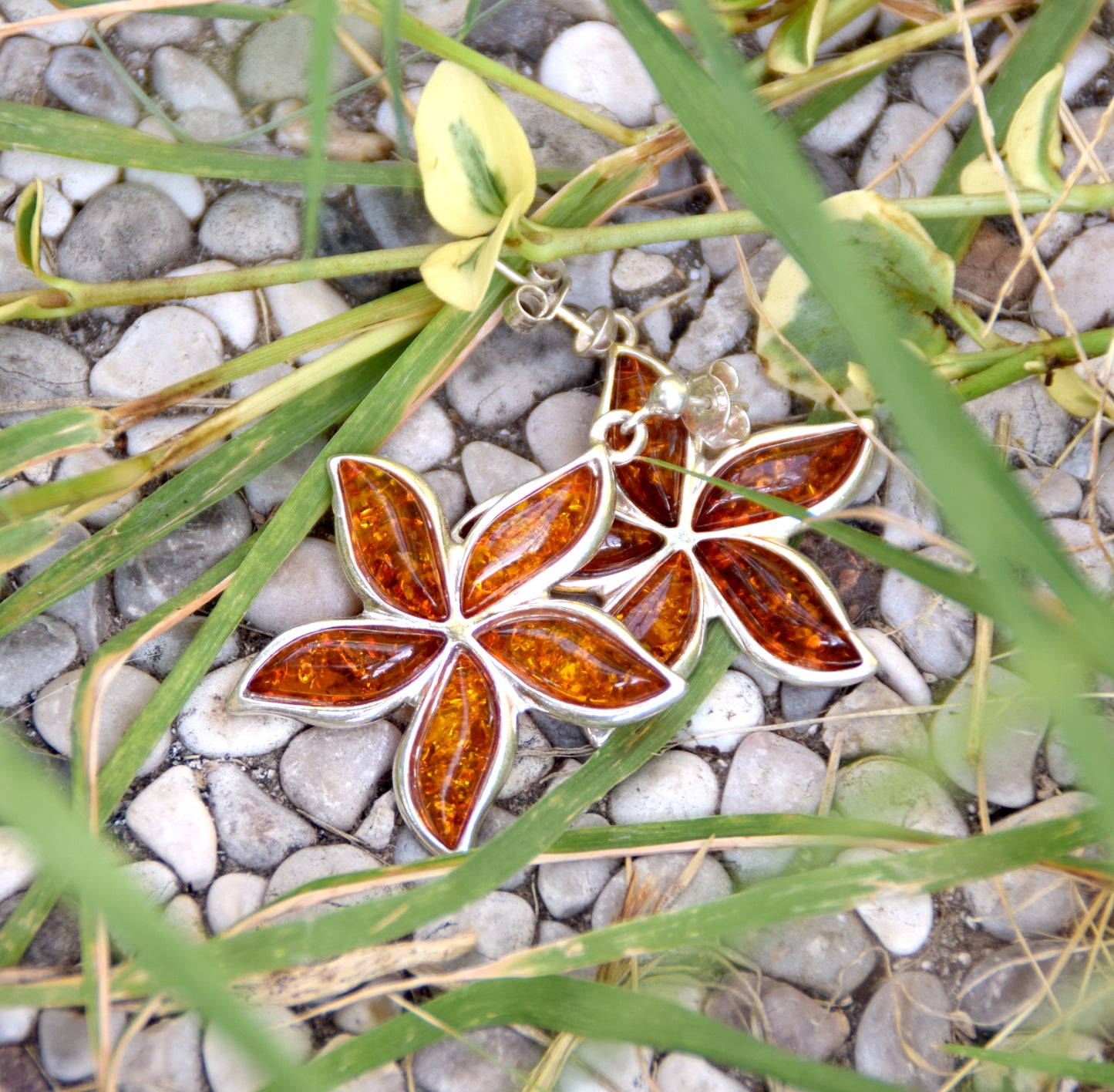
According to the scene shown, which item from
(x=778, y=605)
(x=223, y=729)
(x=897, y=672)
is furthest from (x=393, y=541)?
(x=897, y=672)

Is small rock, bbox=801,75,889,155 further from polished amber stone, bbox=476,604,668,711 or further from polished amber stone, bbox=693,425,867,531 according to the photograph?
polished amber stone, bbox=476,604,668,711

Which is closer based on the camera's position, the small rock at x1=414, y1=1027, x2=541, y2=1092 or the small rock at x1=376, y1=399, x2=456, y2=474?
the small rock at x1=414, y1=1027, x2=541, y2=1092

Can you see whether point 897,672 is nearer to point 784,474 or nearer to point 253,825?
point 784,474

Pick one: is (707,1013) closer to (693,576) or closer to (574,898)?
(574,898)

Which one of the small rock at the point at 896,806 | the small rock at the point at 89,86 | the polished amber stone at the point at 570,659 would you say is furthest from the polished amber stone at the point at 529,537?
the small rock at the point at 89,86

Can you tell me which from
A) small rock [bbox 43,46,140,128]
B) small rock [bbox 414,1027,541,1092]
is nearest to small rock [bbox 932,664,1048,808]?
small rock [bbox 414,1027,541,1092]

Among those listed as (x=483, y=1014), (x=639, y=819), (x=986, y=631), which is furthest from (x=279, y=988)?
(x=986, y=631)
